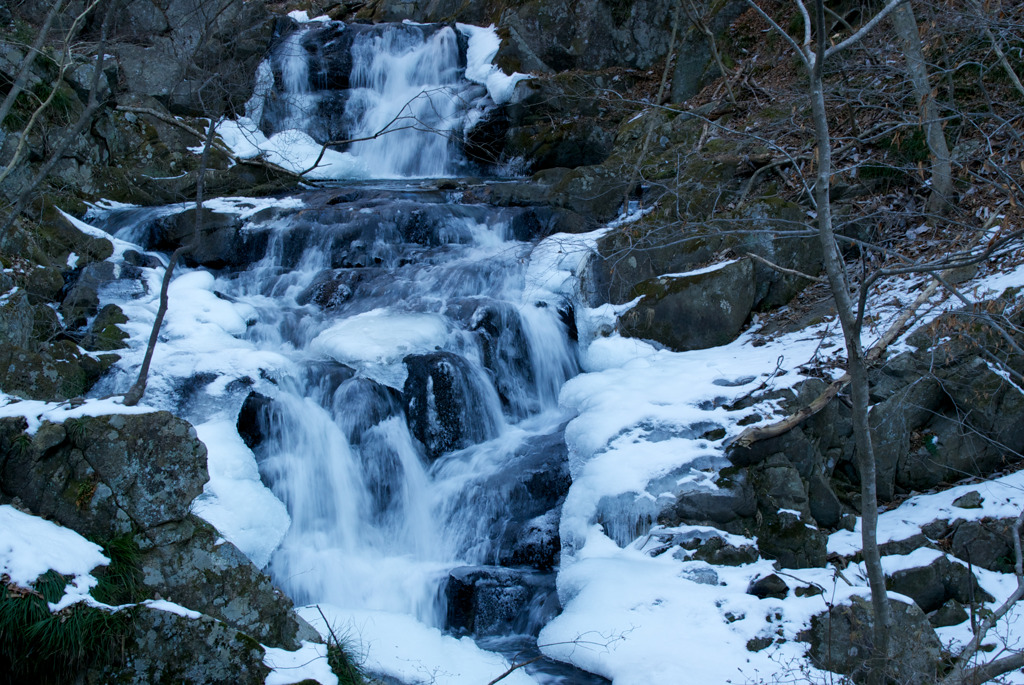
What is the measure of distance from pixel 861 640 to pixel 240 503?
431cm

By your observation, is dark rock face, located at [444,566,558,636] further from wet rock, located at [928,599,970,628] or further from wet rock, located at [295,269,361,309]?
wet rock, located at [295,269,361,309]

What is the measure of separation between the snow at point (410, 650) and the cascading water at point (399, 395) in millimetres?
309

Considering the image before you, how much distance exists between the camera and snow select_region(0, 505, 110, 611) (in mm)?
3211

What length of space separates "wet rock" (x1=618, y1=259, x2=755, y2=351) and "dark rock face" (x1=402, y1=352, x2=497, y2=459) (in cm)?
197

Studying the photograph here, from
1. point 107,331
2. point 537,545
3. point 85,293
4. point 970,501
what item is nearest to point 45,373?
point 107,331

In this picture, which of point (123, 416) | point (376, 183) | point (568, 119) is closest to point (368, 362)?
point (123, 416)

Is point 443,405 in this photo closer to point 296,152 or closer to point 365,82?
point 296,152

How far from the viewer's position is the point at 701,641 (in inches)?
171

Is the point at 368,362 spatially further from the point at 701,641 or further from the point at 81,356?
the point at 701,641

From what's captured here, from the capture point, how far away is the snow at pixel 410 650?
4.30 metres

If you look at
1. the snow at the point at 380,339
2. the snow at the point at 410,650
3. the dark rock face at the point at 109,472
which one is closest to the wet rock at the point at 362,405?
the snow at the point at 380,339

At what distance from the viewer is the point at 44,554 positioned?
333cm

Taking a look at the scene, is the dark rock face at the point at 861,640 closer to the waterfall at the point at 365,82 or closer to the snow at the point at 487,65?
the snow at the point at 487,65

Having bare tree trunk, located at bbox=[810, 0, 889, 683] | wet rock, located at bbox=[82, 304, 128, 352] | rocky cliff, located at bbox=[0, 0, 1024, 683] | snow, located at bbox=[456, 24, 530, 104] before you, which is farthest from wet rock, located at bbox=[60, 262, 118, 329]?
snow, located at bbox=[456, 24, 530, 104]
